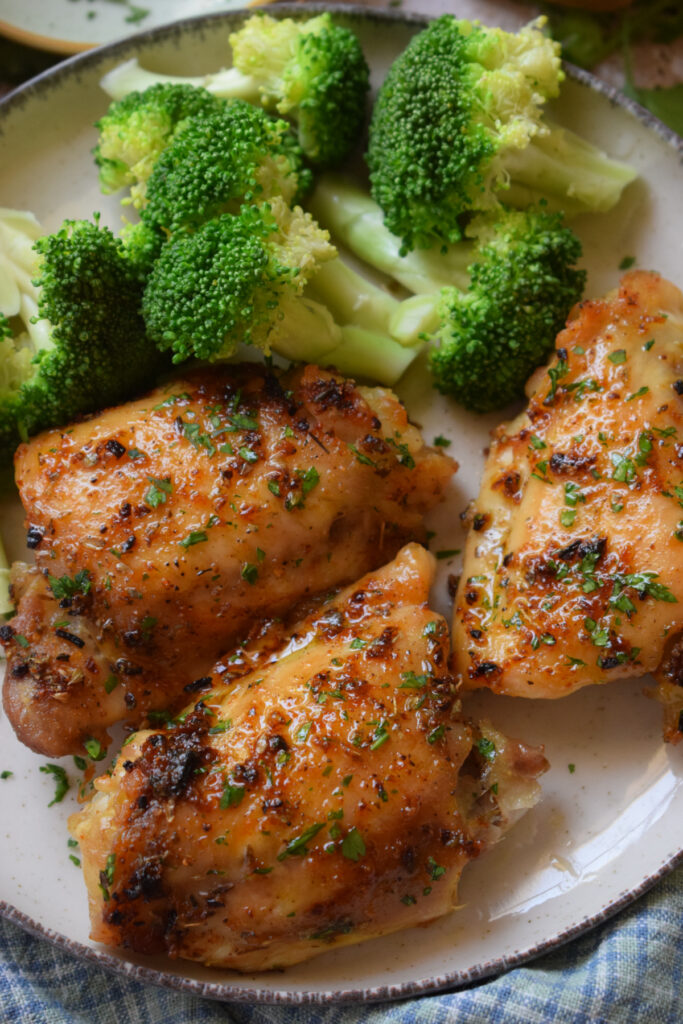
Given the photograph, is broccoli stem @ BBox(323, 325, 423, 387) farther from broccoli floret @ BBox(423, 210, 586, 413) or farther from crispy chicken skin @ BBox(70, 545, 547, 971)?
crispy chicken skin @ BBox(70, 545, 547, 971)

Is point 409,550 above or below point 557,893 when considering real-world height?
above

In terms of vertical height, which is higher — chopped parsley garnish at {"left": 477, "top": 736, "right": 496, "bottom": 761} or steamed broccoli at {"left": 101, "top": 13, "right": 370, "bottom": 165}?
steamed broccoli at {"left": 101, "top": 13, "right": 370, "bottom": 165}

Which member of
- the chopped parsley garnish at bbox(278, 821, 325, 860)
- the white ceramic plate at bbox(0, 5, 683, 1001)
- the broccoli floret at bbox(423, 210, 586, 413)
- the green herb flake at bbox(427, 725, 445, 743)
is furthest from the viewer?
the broccoli floret at bbox(423, 210, 586, 413)

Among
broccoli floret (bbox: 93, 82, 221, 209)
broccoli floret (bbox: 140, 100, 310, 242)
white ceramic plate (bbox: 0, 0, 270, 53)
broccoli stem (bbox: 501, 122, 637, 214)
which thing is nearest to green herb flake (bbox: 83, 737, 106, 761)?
broccoli floret (bbox: 140, 100, 310, 242)

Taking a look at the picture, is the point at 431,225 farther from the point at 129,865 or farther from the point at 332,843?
the point at 129,865

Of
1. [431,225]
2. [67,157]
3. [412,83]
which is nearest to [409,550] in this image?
[431,225]

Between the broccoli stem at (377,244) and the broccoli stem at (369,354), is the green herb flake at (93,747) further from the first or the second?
the broccoli stem at (377,244)
